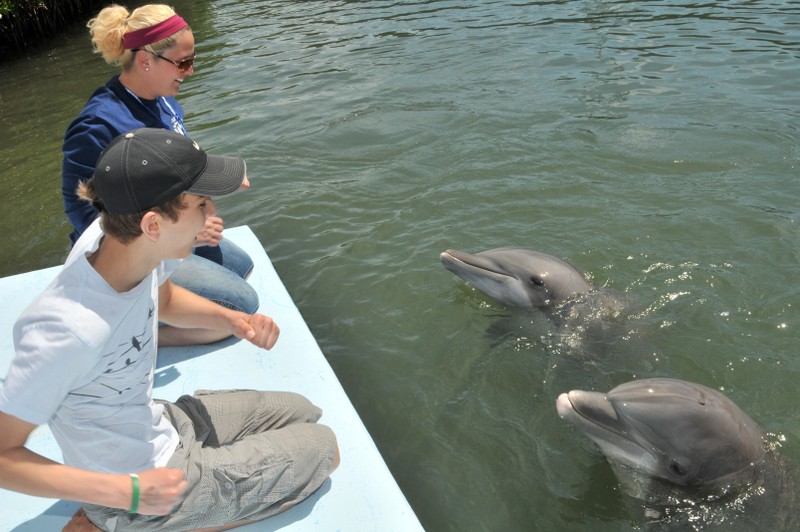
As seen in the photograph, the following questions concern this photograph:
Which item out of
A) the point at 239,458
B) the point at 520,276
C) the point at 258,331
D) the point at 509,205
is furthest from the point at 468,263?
the point at 239,458

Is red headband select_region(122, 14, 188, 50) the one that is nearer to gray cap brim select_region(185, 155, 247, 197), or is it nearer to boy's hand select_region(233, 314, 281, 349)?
gray cap brim select_region(185, 155, 247, 197)

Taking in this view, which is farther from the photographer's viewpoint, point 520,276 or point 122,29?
point 520,276

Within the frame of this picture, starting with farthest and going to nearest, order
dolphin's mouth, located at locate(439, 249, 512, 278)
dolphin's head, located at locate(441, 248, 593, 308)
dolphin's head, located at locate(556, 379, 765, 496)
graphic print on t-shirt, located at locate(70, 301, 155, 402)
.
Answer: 1. dolphin's mouth, located at locate(439, 249, 512, 278)
2. dolphin's head, located at locate(441, 248, 593, 308)
3. dolphin's head, located at locate(556, 379, 765, 496)
4. graphic print on t-shirt, located at locate(70, 301, 155, 402)

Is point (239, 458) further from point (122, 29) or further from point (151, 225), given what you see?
point (122, 29)

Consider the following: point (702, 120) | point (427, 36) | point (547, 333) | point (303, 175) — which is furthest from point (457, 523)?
point (427, 36)

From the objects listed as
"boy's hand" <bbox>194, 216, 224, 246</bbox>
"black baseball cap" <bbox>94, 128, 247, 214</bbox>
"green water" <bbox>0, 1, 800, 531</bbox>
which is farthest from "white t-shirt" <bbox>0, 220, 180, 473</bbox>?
"green water" <bbox>0, 1, 800, 531</bbox>

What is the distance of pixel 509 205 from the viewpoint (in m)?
7.10

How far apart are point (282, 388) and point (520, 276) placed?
7.34ft

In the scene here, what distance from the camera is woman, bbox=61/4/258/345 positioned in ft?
13.5

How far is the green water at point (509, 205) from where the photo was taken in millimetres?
4531

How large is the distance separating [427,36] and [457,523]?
36.6 ft

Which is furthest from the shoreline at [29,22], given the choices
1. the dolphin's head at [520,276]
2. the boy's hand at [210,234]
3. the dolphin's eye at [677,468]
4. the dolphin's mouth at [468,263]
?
the dolphin's eye at [677,468]

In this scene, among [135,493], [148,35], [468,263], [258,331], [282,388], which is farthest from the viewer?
[468,263]

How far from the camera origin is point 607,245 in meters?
6.34
